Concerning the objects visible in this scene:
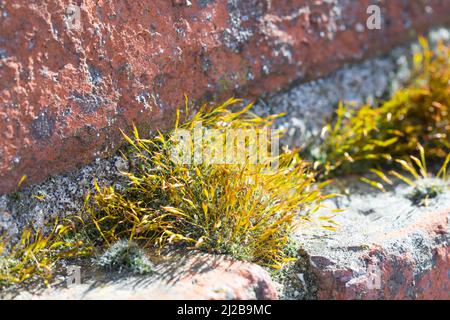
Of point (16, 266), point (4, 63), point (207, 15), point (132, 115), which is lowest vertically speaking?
point (16, 266)

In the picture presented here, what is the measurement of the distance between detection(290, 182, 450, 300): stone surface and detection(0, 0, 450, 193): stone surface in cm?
100

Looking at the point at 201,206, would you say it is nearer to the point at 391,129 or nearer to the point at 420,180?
the point at 420,180

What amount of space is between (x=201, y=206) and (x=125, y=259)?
1.46ft

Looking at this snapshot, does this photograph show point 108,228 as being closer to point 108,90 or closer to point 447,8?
point 108,90

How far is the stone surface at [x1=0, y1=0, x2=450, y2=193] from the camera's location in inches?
107

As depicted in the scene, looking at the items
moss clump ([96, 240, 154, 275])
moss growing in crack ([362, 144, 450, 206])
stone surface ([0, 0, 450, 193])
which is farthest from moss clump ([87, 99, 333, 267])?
moss growing in crack ([362, 144, 450, 206])

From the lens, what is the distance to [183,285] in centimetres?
260

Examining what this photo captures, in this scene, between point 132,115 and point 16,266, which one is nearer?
point 16,266

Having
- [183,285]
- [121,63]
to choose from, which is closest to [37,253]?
[183,285]

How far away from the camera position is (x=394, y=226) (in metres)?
3.17

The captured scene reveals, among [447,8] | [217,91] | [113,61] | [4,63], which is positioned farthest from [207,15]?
[447,8]

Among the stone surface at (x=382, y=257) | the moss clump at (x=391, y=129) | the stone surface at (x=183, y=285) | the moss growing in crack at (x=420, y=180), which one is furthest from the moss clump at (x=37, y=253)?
the moss growing in crack at (x=420, y=180)

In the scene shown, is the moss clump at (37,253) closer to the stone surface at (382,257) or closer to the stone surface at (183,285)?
the stone surface at (183,285)
